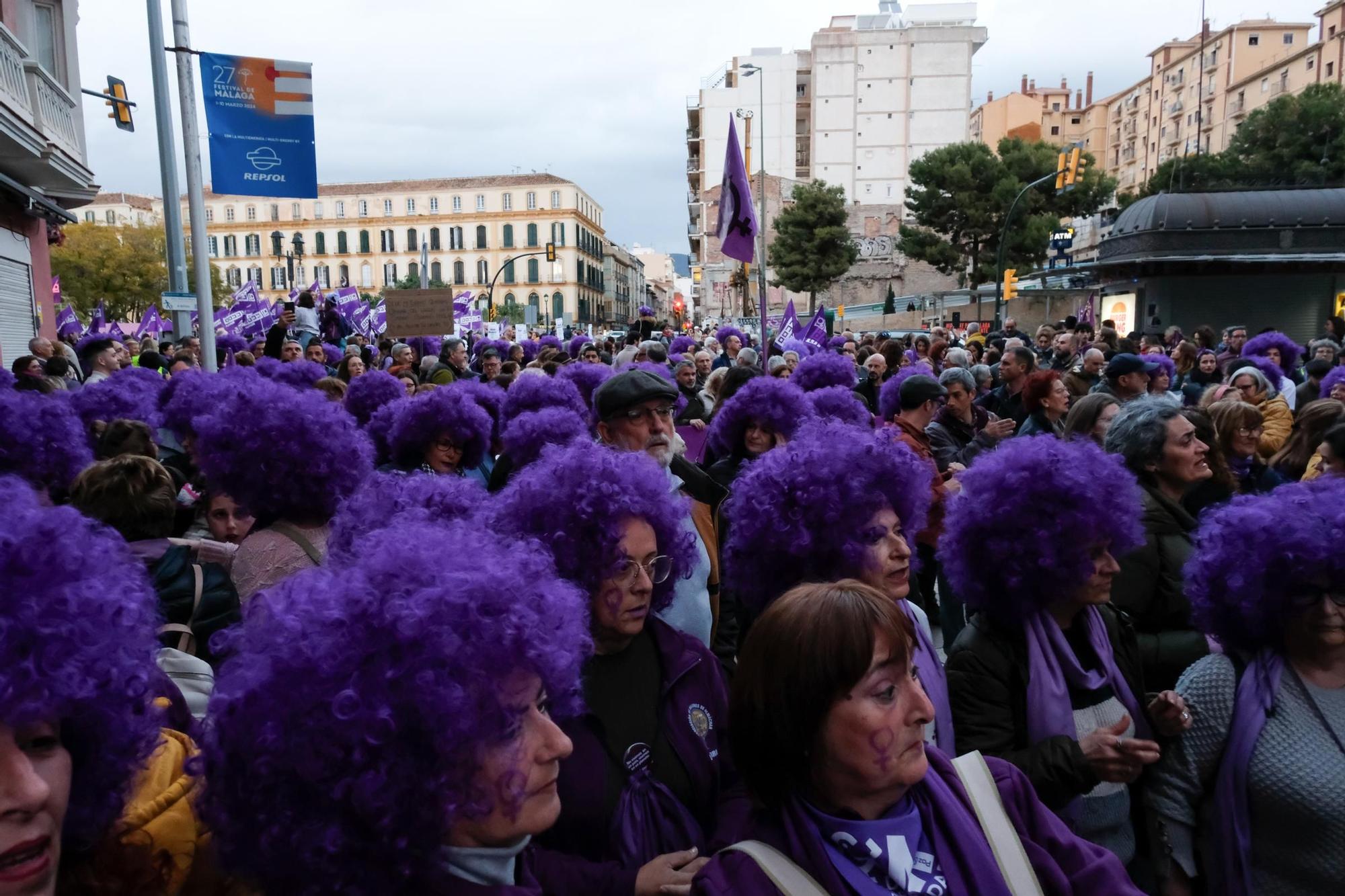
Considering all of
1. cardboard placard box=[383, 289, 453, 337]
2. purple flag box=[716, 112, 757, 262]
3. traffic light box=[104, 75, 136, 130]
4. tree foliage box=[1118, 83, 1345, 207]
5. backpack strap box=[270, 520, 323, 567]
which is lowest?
backpack strap box=[270, 520, 323, 567]

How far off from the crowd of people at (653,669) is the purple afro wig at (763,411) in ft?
2.93

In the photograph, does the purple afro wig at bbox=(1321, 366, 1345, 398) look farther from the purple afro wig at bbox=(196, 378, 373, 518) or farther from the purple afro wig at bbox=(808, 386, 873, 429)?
the purple afro wig at bbox=(196, 378, 373, 518)

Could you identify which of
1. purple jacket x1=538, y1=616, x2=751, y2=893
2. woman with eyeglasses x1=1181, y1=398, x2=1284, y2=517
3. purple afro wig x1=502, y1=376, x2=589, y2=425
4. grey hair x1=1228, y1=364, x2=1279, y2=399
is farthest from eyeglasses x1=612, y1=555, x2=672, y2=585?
grey hair x1=1228, y1=364, x2=1279, y2=399

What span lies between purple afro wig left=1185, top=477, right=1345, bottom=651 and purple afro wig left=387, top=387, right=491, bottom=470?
3774 mm

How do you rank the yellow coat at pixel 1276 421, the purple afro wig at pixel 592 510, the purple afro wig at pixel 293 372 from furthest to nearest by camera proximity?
the purple afro wig at pixel 293 372 < the yellow coat at pixel 1276 421 < the purple afro wig at pixel 592 510

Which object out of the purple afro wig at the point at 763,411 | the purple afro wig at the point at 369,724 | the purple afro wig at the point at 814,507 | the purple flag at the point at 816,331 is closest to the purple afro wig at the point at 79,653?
the purple afro wig at the point at 369,724

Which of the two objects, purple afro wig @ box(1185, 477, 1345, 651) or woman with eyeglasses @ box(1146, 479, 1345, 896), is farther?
purple afro wig @ box(1185, 477, 1345, 651)

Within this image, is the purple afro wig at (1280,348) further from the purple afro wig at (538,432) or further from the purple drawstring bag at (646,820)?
the purple drawstring bag at (646,820)

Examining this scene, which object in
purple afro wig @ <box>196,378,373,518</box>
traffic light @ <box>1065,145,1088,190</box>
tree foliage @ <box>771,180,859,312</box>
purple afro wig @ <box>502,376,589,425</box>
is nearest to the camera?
purple afro wig @ <box>196,378,373,518</box>

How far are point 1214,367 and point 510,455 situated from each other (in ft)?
27.8

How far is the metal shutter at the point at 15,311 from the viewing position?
45.3 ft

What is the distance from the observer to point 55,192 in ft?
53.6

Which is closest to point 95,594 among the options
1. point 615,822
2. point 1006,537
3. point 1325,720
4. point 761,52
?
point 615,822

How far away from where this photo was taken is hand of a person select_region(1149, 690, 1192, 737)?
2492 millimetres
